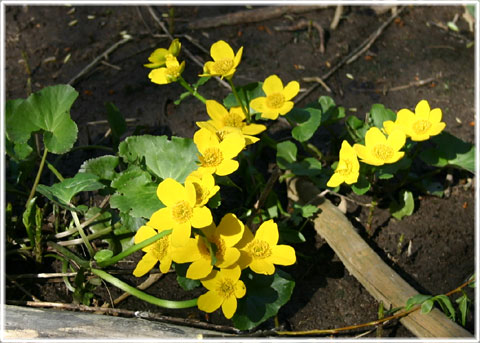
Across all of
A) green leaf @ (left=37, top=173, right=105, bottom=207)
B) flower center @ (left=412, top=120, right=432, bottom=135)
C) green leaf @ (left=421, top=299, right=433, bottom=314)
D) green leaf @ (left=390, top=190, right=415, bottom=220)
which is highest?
flower center @ (left=412, top=120, right=432, bottom=135)

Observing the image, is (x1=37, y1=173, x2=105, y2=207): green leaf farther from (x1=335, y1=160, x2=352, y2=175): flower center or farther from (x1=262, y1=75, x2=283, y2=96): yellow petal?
(x1=335, y1=160, x2=352, y2=175): flower center

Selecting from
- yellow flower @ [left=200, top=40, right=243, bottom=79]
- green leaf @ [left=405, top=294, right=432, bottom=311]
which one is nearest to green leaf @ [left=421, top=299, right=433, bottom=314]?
green leaf @ [left=405, top=294, right=432, bottom=311]

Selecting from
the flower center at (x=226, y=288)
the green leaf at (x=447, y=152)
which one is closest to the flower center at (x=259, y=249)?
the flower center at (x=226, y=288)

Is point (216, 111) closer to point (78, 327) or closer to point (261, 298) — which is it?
point (261, 298)

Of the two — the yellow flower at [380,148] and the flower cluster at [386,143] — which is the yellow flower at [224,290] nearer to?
the flower cluster at [386,143]

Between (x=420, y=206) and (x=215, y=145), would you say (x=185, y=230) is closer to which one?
(x=215, y=145)
